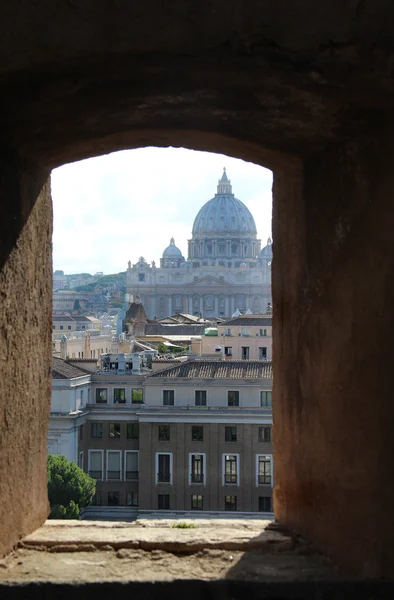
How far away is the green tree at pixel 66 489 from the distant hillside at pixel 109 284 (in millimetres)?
80140

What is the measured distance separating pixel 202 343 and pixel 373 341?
834 inches

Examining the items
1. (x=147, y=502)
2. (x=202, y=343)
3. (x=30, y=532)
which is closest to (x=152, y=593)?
(x=30, y=532)

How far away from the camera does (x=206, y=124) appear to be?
1896 millimetres

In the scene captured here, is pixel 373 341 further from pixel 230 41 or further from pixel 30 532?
pixel 30 532

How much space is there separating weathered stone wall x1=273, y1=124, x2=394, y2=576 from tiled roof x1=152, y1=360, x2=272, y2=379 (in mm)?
13786

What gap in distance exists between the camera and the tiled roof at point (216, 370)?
15.9m

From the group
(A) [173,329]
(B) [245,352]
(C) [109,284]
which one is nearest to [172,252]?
(C) [109,284]

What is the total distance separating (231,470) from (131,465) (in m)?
2.04

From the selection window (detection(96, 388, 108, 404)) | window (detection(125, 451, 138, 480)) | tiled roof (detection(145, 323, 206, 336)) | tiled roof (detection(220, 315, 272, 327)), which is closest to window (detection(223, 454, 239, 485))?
window (detection(125, 451, 138, 480))

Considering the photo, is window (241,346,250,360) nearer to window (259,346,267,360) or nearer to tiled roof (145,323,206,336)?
window (259,346,267,360)

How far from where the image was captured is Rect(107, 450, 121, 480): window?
15719mm

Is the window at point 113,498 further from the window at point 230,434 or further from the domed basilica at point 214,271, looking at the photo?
the domed basilica at point 214,271

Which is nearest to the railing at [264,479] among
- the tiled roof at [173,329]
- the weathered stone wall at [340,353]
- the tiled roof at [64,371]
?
the tiled roof at [64,371]

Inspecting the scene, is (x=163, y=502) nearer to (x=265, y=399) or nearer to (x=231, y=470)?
(x=231, y=470)
